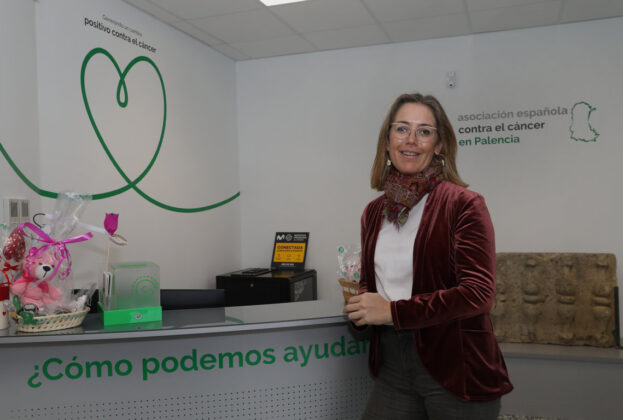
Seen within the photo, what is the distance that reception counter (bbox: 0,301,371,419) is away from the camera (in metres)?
1.84

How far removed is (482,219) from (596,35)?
364 centimetres

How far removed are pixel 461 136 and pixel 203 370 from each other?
11.1ft

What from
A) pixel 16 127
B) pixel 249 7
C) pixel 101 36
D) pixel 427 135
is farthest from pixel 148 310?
pixel 249 7

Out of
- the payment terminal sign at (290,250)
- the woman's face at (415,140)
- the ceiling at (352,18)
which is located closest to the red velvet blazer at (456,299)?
the woman's face at (415,140)

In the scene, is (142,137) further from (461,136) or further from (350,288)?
(461,136)

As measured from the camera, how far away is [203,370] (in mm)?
1920

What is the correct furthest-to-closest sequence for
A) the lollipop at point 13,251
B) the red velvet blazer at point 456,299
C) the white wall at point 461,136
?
the white wall at point 461,136 → the lollipop at point 13,251 → the red velvet blazer at point 456,299

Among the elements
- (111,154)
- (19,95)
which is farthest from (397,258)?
(111,154)

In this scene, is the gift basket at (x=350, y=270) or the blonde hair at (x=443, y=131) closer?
the blonde hair at (x=443, y=131)

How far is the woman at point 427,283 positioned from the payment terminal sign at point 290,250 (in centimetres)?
319

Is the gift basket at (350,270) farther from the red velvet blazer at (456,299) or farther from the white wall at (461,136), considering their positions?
the white wall at (461,136)

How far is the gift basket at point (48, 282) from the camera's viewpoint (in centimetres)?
170

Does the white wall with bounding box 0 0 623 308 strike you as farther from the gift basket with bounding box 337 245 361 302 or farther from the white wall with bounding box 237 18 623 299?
the gift basket with bounding box 337 245 361 302

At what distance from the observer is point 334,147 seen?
4.94 m
